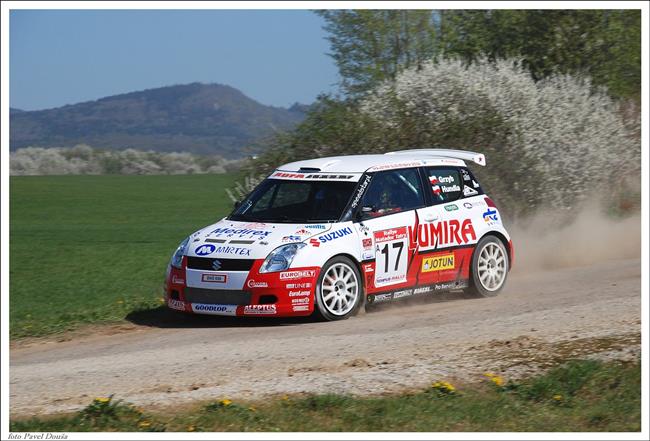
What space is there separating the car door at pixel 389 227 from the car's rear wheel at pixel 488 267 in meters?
1.06

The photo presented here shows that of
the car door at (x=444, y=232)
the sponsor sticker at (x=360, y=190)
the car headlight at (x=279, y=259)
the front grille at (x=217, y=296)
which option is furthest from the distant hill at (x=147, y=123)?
the car headlight at (x=279, y=259)

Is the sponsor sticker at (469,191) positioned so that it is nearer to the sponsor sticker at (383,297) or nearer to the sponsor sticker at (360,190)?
the sponsor sticker at (360,190)

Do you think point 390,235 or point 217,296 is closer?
point 217,296

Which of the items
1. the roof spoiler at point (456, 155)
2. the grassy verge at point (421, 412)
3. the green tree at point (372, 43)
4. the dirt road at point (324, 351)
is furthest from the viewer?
the green tree at point (372, 43)

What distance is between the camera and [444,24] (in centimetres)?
3334

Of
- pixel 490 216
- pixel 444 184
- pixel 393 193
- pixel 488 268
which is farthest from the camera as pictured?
pixel 490 216

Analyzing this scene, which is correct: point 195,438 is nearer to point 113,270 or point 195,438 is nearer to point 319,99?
point 319,99

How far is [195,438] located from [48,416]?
151cm

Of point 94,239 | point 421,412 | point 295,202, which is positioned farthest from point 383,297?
point 94,239

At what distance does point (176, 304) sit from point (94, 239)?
19393mm

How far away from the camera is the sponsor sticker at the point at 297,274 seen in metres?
11.0

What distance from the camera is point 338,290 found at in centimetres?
1141

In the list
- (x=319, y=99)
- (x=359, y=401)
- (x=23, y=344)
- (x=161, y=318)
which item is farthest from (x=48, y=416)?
(x=319, y=99)

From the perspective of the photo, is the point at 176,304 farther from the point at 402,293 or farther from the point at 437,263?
the point at 437,263
